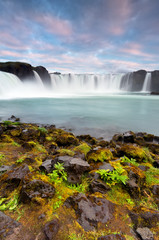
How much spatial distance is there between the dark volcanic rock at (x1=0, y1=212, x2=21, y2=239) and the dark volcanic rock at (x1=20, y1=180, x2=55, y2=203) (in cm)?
42

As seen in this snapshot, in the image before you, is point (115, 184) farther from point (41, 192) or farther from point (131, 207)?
point (41, 192)

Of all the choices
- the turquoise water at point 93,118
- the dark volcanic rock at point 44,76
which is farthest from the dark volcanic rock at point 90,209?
the dark volcanic rock at point 44,76

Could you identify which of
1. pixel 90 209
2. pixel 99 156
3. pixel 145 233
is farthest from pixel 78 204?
pixel 99 156

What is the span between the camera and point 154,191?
3.17 meters

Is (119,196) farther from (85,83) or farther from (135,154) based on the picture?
(85,83)

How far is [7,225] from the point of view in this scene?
1962 millimetres

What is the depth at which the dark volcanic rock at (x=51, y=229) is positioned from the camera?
1.93 metres

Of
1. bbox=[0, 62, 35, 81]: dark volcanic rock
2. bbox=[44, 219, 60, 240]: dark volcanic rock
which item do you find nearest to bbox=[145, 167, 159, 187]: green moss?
bbox=[44, 219, 60, 240]: dark volcanic rock

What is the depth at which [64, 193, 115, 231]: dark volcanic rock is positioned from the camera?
2.22m

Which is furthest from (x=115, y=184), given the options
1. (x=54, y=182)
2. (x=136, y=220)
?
(x=54, y=182)

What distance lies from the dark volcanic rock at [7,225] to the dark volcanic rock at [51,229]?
46 centimetres

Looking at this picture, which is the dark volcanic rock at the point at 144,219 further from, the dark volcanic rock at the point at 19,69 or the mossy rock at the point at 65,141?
the dark volcanic rock at the point at 19,69

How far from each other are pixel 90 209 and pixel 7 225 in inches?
56.1

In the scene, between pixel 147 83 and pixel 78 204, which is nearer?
pixel 78 204
